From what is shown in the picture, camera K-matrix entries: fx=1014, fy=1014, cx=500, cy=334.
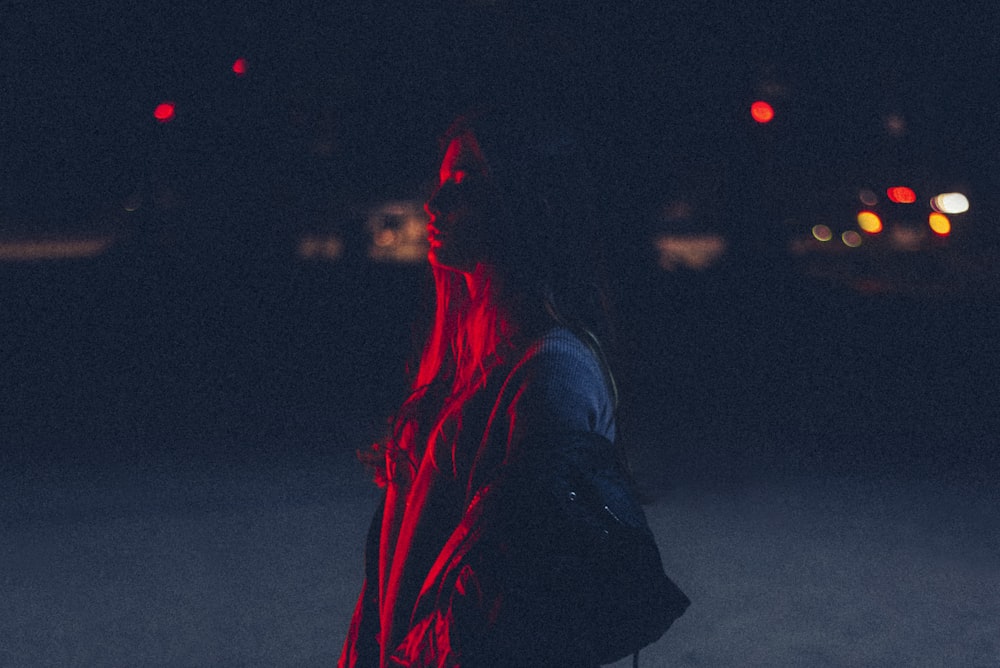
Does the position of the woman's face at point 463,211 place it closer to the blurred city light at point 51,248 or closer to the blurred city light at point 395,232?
the blurred city light at point 395,232

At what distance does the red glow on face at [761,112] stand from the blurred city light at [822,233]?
16.3ft

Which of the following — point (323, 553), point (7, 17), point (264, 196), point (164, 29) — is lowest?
point (323, 553)

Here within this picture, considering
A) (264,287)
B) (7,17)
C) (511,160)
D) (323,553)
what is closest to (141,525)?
(323,553)

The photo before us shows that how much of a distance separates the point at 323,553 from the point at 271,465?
5.88 feet

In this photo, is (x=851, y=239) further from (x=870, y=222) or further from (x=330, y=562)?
(x=330, y=562)

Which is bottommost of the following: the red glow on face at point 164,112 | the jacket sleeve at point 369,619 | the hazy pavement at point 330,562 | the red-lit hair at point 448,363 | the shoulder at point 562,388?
the jacket sleeve at point 369,619

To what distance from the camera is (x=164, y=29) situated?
23.1 m

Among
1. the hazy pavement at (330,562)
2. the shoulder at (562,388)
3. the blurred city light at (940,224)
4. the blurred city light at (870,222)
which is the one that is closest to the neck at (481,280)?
the shoulder at (562,388)

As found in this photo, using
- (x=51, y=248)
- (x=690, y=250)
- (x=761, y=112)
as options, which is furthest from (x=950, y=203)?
(x=51, y=248)

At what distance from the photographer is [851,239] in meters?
14.9

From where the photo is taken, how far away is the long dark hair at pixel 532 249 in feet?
5.17

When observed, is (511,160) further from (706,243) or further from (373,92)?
(706,243)

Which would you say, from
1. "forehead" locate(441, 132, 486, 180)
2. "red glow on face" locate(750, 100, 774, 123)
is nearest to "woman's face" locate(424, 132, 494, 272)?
"forehead" locate(441, 132, 486, 180)

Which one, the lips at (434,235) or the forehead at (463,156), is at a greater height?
the forehead at (463,156)
